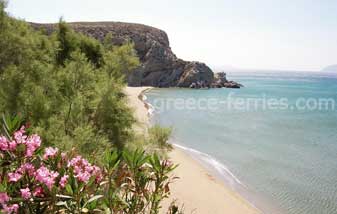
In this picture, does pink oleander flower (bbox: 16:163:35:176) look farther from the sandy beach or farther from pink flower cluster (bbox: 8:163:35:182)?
the sandy beach

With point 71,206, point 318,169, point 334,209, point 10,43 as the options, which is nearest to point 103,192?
point 71,206

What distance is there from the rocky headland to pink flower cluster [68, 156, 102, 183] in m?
73.1

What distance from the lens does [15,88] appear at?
544 inches

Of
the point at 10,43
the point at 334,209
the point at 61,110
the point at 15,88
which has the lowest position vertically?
the point at 334,209

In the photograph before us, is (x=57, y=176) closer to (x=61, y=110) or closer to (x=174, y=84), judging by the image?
(x=61, y=110)

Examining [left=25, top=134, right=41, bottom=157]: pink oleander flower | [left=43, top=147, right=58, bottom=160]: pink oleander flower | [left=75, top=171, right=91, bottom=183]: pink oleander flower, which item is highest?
[left=25, top=134, right=41, bottom=157]: pink oleander flower

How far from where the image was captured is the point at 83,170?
11.1ft

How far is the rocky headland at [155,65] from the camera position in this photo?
3159 inches

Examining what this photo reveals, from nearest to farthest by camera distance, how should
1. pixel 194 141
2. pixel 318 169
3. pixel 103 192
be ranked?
pixel 103 192
pixel 318 169
pixel 194 141

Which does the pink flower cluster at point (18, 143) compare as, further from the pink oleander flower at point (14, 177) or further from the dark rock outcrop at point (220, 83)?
the dark rock outcrop at point (220, 83)

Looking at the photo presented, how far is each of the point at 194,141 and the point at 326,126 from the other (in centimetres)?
1838

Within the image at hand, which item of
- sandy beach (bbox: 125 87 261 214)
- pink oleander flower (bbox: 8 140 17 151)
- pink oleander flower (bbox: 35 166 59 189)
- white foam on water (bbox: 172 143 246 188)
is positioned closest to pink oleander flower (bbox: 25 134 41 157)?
pink oleander flower (bbox: 8 140 17 151)

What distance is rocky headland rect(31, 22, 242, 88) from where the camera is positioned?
263 feet

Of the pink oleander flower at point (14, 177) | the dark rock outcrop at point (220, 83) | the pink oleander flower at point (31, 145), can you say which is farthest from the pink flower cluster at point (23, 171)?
the dark rock outcrop at point (220, 83)
